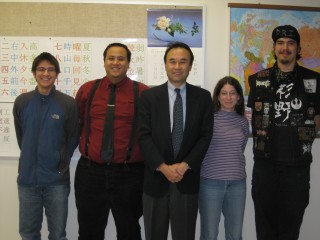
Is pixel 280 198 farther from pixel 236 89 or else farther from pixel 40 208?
pixel 40 208

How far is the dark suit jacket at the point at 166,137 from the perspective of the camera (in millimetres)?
1830

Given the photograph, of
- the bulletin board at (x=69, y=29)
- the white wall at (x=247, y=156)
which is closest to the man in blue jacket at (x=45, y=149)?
the bulletin board at (x=69, y=29)

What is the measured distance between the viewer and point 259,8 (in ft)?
8.57

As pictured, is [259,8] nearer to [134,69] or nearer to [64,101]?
[134,69]

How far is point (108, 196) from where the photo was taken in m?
2.08

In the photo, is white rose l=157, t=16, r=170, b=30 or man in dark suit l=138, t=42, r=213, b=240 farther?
white rose l=157, t=16, r=170, b=30

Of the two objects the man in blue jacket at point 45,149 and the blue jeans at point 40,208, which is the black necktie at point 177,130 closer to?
the man in blue jacket at point 45,149

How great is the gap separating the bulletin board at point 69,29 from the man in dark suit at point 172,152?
2.47 ft

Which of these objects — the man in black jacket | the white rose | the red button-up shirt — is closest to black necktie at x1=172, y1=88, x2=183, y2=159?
the red button-up shirt

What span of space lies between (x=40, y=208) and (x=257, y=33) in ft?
7.21

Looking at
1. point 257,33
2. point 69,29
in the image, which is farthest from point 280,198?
point 69,29

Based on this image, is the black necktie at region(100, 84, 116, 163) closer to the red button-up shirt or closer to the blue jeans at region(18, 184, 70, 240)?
the red button-up shirt

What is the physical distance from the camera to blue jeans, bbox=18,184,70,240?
2.11m

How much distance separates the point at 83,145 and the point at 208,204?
93 centimetres
